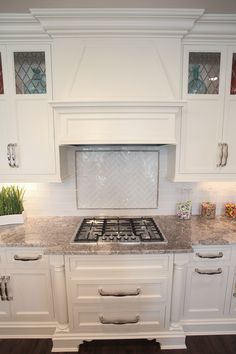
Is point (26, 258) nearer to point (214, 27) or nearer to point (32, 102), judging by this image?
point (32, 102)

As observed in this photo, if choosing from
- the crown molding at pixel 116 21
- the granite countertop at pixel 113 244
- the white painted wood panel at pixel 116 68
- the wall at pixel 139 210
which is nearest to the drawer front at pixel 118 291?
the granite countertop at pixel 113 244

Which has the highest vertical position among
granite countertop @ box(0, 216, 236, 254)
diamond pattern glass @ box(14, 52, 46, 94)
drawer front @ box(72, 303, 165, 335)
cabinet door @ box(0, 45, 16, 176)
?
diamond pattern glass @ box(14, 52, 46, 94)

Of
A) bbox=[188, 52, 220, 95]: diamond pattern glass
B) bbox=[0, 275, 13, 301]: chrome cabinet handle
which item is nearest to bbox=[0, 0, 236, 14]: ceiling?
bbox=[188, 52, 220, 95]: diamond pattern glass

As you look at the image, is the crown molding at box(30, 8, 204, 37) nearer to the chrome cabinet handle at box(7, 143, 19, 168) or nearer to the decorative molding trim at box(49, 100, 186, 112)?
the decorative molding trim at box(49, 100, 186, 112)

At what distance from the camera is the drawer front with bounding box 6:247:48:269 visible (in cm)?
171

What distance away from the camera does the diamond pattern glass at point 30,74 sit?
1771 millimetres

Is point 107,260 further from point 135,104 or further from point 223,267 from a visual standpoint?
point 135,104

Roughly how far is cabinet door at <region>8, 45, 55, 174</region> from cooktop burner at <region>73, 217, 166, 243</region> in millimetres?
693

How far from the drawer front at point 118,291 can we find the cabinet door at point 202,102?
1.10m

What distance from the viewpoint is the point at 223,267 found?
69.7 inches

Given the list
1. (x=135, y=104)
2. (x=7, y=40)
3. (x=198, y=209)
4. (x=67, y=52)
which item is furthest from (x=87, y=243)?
(x=7, y=40)

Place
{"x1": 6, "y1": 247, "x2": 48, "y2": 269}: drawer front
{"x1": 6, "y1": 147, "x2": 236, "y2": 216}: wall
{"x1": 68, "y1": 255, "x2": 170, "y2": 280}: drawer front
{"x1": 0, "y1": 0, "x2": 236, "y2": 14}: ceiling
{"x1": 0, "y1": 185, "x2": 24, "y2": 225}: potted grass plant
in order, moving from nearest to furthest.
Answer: {"x1": 0, "y1": 0, "x2": 236, "y2": 14}: ceiling, {"x1": 68, "y1": 255, "x2": 170, "y2": 280}: drawer front, {"x1": 6, "y1": 247, "x2": 48, "y2": 269}: drawer front, {"x1": 0, "y1": 185, "x2": 24, "y2": 225}: potted grass plant, {"x1": 6, "y1": 147, "x2": 236, "y2": 216}: wall

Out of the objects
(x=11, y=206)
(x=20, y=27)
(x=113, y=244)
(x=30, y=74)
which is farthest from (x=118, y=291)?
(x=20, y=27)

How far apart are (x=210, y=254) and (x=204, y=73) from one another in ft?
5.05
